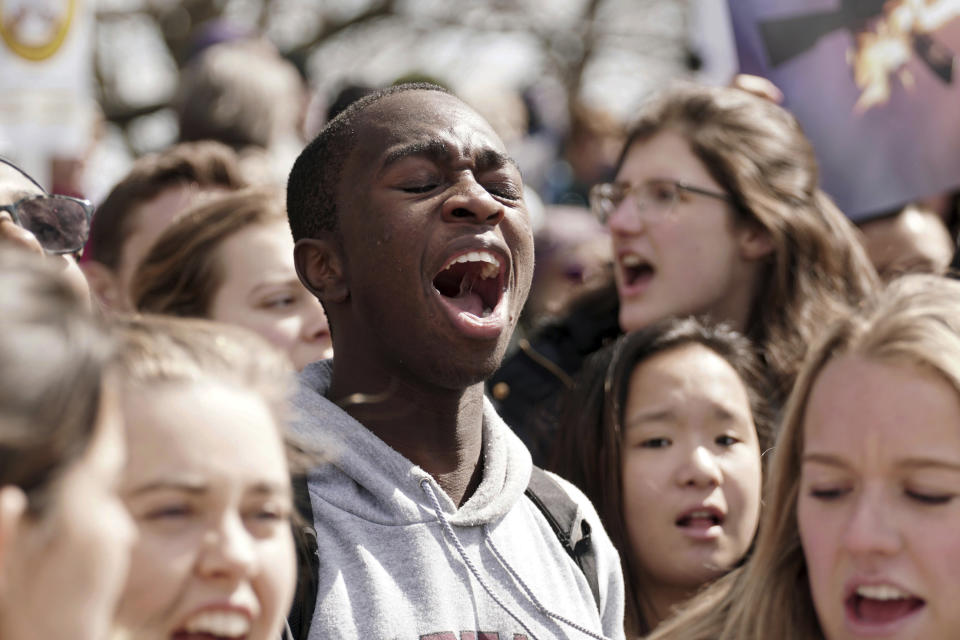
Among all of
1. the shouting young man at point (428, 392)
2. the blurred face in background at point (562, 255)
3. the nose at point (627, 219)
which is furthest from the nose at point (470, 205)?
the blurred face in background at point (562, 255)

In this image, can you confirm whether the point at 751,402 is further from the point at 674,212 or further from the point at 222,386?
→ the point at 222,386

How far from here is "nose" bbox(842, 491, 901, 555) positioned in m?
2.46

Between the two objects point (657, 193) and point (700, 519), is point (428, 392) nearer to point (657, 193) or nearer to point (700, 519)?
point (700, 519)

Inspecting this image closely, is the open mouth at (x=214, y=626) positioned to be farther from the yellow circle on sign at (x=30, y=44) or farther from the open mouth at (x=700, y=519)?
the yellow circle on sign at (x=30, y=44)

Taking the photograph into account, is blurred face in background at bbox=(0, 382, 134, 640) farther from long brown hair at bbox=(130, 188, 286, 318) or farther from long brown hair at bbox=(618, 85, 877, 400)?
long brown hair at bbox=(618, 85, 877, 400)

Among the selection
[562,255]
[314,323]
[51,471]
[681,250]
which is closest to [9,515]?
Result: [51,471]

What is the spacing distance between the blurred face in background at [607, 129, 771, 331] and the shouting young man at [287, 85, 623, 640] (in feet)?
4.89

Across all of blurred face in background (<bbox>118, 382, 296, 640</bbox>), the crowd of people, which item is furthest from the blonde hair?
blurred face in background (<bbox>118, 382, 296, 640</bbox>)

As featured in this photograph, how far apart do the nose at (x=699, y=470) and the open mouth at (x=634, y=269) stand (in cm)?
95

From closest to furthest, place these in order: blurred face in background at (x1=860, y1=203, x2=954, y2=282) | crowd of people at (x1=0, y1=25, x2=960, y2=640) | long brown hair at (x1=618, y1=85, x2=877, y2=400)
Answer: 1. crowd of people at (x1=0, y1=25, x2=960, y2=640)
2. long brown hair at (x1=618, y1=85, x2=877, y2=400)
3. blurred face in background at (x1=860, y1=203, x2=954, y2=282)

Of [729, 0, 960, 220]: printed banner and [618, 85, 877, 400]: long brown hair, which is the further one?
[729, 0, 960, 220]: printed banner

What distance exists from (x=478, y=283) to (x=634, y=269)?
1.73m

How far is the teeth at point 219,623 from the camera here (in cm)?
190

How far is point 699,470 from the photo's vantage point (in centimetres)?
362
